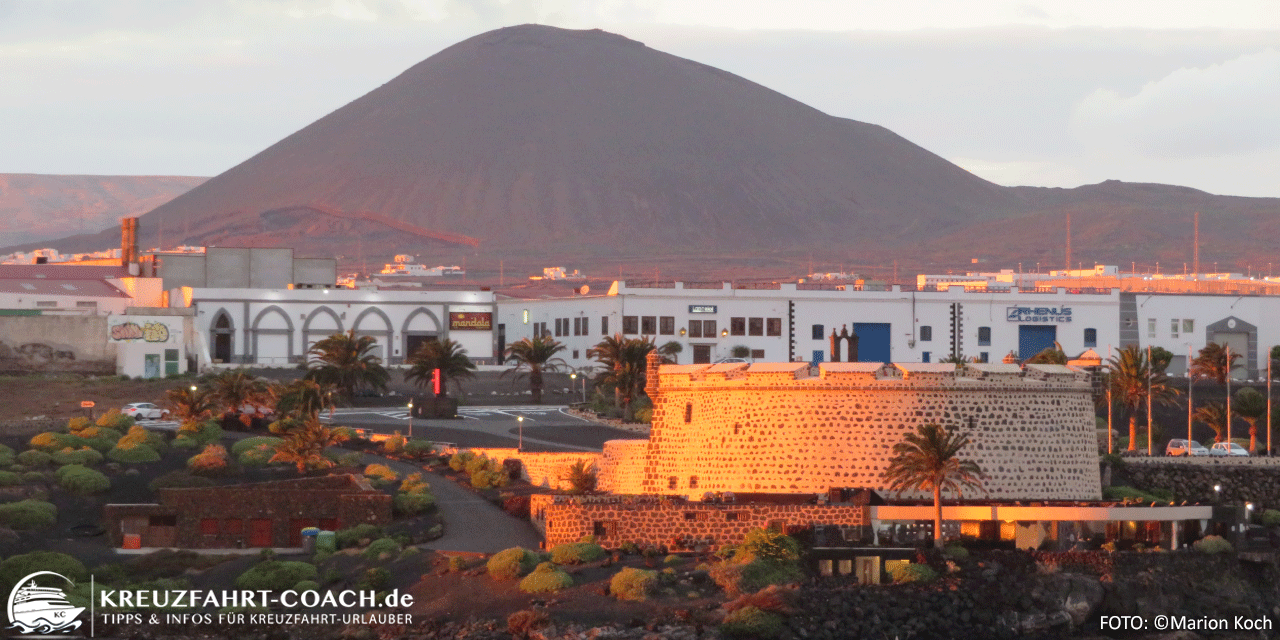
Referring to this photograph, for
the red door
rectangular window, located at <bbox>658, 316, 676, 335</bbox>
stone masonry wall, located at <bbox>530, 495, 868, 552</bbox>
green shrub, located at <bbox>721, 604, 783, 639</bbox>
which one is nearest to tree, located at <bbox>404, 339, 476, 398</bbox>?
rectangular window, located at <bbox>658, 316, 676, 335</bbox>

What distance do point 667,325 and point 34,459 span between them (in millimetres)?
47133

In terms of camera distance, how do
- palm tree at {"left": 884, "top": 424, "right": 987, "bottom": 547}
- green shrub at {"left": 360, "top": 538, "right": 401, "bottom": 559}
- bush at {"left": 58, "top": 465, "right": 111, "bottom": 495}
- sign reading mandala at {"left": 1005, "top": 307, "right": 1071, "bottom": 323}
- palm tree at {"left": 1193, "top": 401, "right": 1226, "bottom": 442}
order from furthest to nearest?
sign reading mandala at {"left": 1005, "top": 307, "right": 1071, "bottom": 323}, palm tree at {"left": 1193, "top": 401, "right": 1226, "bottom": 442}, bush at {"left": 58, "top": 465, "right": 111, "bottom": 495}, palm tree at {"left": 884, "top": 424, "right": 987, "bottom": 547}, green shrub at {"left": 360, "top": 538, "right": 401, "bottom": 559}

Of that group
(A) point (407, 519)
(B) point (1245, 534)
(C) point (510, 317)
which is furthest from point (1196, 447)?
(C) point (510, 317)

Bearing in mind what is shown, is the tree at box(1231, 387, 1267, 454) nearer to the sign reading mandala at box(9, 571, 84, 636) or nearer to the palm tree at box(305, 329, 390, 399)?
the palm tree at box(305, 329, 390, 399)

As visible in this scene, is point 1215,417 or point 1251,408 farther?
point 1215,417

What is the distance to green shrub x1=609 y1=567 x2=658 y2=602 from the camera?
41.0 m

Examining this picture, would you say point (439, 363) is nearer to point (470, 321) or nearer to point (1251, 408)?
point (470, 321)

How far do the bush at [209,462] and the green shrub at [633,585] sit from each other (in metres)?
19.3

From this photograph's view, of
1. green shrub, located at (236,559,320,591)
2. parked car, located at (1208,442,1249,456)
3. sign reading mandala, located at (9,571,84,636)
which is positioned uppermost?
parked car, located at (1208,442,1249,456)

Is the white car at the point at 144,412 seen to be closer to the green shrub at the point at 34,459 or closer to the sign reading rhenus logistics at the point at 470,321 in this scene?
the green shrub at the point at 34,459

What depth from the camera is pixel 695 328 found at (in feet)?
326

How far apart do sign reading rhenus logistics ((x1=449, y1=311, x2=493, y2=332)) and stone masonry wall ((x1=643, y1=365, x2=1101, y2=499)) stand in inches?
2310

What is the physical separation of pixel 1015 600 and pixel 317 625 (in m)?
16.0

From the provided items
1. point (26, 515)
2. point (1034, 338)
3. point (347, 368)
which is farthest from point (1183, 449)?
point (26, 515)
